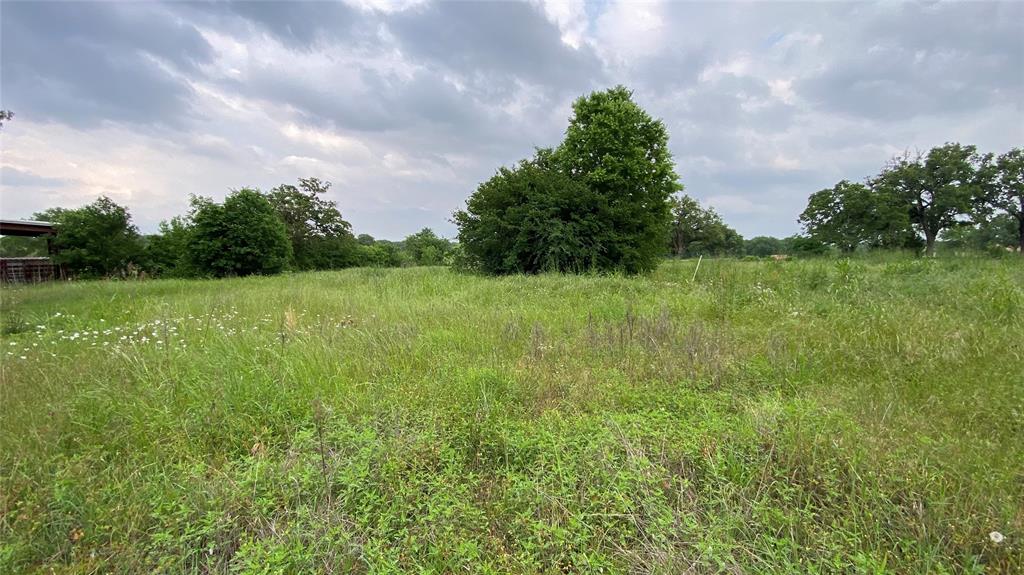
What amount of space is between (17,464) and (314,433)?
158 cm

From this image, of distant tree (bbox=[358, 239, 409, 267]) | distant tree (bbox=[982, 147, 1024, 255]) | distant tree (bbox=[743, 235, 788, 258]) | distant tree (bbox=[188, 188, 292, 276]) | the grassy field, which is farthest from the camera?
distant tree (bbox=[743, 235, 788, 258])

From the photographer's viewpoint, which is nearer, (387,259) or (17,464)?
(17,464)

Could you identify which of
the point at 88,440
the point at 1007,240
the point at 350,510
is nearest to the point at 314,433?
the point at 350,510

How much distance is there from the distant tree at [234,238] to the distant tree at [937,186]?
50.8 meters

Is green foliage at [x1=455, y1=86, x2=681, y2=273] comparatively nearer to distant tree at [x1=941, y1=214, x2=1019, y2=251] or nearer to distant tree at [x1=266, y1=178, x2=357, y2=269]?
distant tree at [x1=266, y1=178, x2=357, y2=269]

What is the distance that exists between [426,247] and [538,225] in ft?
135

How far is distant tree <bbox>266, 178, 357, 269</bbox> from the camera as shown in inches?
1246

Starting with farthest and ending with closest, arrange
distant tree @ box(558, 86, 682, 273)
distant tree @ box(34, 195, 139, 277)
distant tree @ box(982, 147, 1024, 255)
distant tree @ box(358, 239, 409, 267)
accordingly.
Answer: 1. distant tree @ box(358, 239, 409, 267)
2. distant tree @ box(982, 147, 1024, 255)
3. distant tree @ box(34, 195, 139, 277)
4. distant tree @ box(558, 86, 682, 273)

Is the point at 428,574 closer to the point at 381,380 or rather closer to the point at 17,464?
the point at 381,380

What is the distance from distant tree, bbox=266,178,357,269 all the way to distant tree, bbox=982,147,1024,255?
58.4 metres

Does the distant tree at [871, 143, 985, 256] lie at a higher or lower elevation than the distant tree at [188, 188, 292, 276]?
higher

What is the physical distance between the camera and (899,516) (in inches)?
64.4

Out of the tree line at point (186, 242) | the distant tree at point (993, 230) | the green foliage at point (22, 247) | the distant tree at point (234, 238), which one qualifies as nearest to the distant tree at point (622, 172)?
the tree line at point (186, 242)

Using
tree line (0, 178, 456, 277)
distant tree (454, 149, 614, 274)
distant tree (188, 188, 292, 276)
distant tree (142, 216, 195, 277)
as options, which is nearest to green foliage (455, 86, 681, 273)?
distant tree (454, 149, 614, 274)
